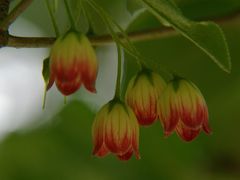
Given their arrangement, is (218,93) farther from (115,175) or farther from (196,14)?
(115,175)

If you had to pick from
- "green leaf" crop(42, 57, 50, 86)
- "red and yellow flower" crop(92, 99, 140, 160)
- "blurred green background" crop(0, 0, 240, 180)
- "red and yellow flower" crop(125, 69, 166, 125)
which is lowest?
"blurred green background" crop(0, 0, 240, 180)

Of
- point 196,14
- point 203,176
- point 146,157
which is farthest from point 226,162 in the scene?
point 196,14

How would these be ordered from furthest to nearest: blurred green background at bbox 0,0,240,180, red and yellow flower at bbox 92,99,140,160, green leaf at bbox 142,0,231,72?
blurred green background at bbox 0,0,240,180 → red and yellow flower at bbox 92,99,140,160 → green leaf at bbox 142,0,231,72

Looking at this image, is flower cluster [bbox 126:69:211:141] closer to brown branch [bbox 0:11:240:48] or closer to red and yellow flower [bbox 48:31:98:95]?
brown branch [bbox 0:11:240:48]

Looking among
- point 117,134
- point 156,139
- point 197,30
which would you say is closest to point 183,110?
point 117,134

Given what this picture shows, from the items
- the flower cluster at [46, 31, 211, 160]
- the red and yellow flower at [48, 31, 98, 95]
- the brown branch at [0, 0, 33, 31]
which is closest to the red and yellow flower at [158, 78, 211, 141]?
the flower cluster at [46, 31, 211, 160]
